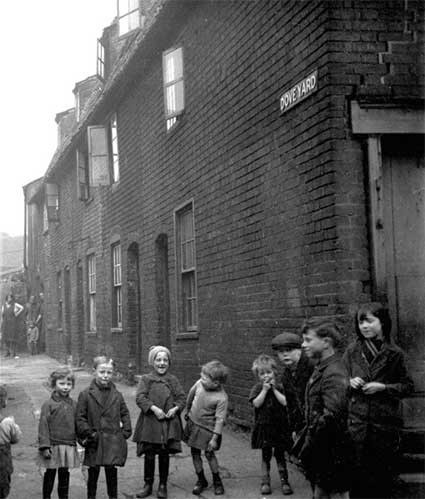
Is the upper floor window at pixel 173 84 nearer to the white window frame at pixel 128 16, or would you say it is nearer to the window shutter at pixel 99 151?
the white window frame at pixel 128 16

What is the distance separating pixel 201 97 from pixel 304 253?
3.88 m

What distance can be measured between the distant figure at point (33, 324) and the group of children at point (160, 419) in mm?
21271

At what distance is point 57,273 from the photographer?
23906 millimetres

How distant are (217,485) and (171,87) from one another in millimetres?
6788

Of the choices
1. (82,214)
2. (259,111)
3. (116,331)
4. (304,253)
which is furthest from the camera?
(82,214)

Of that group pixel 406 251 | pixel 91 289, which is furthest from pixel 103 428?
pixel 91 289

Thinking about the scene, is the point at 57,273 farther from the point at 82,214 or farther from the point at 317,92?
the point at 317,92

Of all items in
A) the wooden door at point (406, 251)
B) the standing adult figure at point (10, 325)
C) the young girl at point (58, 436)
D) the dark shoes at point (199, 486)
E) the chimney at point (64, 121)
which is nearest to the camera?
the young girl at point (58, 436)

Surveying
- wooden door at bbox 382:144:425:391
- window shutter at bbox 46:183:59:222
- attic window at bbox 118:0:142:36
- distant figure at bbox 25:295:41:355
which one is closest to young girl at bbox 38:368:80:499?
wooden door at bbox 382:144:425:391

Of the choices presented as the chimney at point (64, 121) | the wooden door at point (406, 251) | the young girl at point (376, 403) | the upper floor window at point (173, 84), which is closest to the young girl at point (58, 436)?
the young girl at point (376, 403)

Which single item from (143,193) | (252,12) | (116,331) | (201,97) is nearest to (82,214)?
(116,331)

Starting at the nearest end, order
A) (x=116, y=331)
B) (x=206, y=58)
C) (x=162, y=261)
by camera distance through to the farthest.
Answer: (x=206, y=58)
(x=162, y=261)
(x=116, y=331)

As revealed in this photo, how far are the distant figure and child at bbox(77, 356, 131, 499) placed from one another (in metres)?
21.5

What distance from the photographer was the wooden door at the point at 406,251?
259 inches
